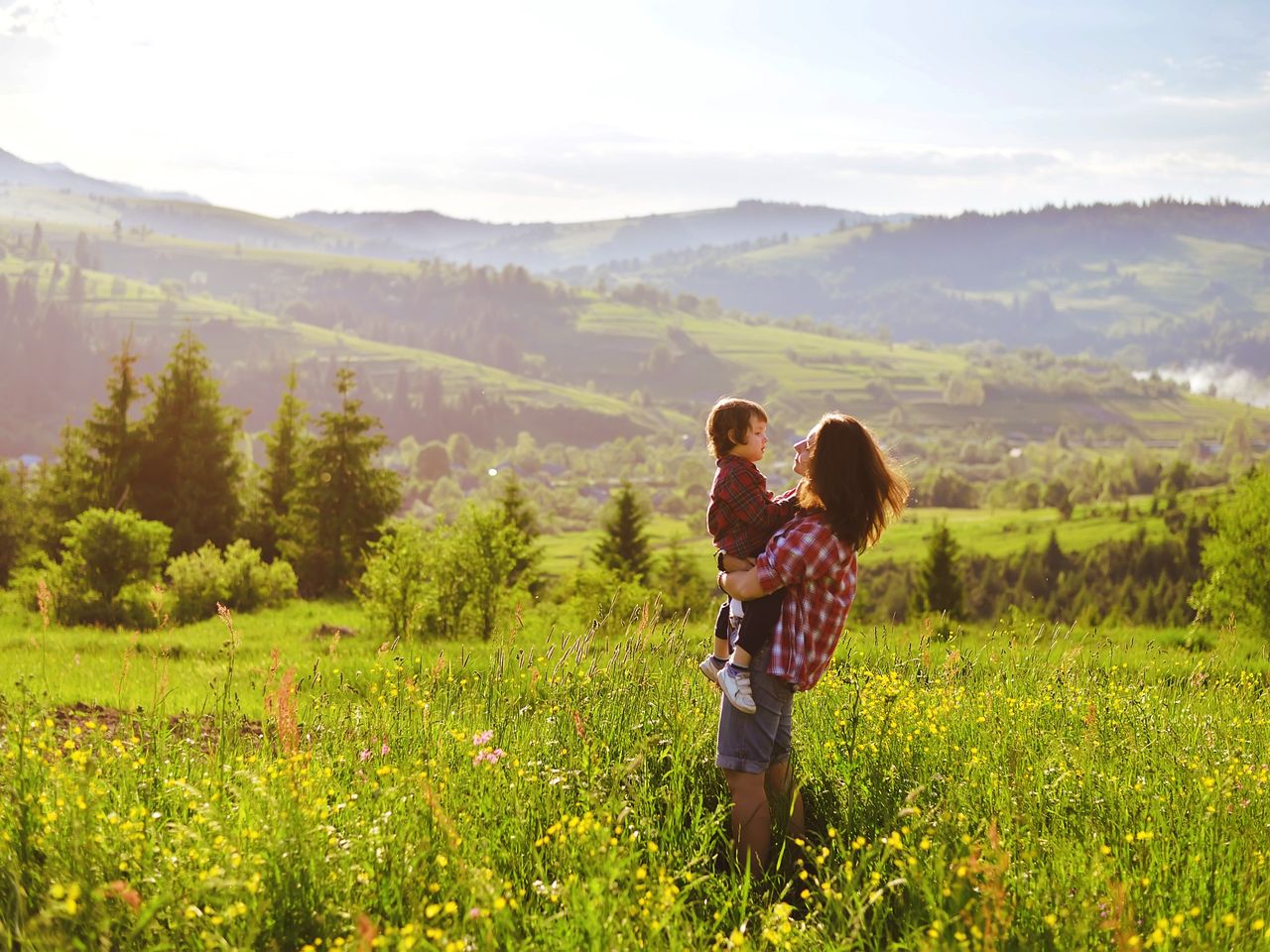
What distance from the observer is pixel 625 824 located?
17.6 feet

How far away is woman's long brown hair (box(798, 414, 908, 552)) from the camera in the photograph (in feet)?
17.9

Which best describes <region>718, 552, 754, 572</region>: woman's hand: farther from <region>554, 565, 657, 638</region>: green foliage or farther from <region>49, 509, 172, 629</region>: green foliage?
<region>49, 509, 172, 629</region>: green foliage

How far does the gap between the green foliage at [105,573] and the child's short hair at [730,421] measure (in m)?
27.9

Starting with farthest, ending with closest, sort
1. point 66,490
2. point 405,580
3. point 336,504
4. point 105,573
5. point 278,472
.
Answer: point 278,472 < point 66,490 < point 336,504 < point 105,573 < point 405,580

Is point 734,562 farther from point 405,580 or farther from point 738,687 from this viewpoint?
point 405,580

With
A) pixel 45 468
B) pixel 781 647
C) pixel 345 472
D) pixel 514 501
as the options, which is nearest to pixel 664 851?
pixel 781 647

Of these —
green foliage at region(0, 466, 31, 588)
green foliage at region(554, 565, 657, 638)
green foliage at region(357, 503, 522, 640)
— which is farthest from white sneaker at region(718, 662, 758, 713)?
green foliage at region(0, 466, 31, 588)

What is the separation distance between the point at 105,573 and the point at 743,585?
30.1 m

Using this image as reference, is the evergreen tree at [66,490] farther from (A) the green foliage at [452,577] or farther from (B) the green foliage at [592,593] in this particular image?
(A) the green foliage at [452,577]

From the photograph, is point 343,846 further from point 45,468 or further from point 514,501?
point 45,468

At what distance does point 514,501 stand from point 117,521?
806 inches

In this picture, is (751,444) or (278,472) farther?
(278,472)

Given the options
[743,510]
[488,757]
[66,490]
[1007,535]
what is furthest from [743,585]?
[1007,535]

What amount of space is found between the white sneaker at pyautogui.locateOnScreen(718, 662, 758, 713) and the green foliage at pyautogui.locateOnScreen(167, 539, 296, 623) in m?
27.7
